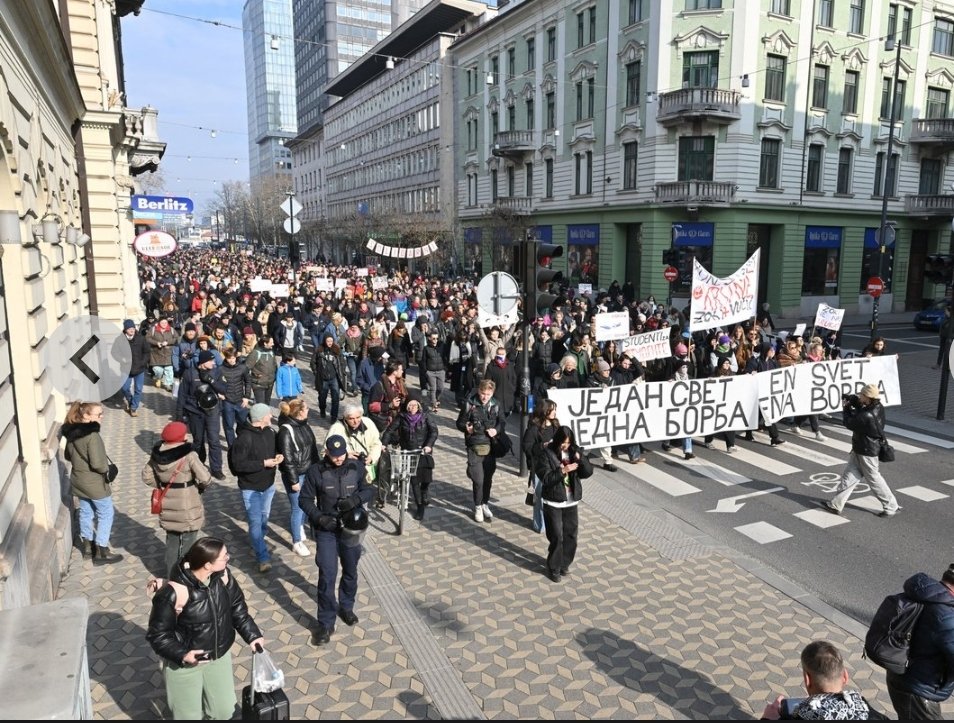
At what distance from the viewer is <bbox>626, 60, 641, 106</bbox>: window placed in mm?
33688

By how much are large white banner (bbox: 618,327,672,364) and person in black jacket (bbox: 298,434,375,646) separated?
25.9ft

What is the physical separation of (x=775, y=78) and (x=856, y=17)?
238 inches

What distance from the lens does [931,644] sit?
4219 millimetres

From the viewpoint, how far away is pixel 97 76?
17469mm

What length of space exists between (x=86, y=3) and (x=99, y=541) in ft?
48.4

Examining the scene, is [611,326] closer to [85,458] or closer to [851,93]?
[85,458]

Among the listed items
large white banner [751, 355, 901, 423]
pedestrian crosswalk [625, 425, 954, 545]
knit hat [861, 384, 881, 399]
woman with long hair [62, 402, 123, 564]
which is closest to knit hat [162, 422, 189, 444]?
woman with long hair [62, 402, 123, 564]

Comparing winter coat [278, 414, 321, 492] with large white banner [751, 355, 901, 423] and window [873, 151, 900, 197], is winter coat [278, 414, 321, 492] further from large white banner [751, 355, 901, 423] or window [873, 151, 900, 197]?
window [873, 151, 900, 197]

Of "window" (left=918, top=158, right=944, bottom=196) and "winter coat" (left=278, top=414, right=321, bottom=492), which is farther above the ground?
"window" (left=918, top=158, right=944, bottom=196)

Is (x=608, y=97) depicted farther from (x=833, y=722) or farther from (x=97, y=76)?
(x=833, y=722)

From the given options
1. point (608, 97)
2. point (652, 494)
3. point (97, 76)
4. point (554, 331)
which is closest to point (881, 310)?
point (608, 97)

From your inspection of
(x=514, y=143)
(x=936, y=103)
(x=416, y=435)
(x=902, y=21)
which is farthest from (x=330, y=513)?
(x=936, y=103)

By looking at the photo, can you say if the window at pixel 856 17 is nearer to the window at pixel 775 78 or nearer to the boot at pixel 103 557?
the window at pixel 775 78

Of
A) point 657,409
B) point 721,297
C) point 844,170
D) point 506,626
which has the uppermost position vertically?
point 844,170
